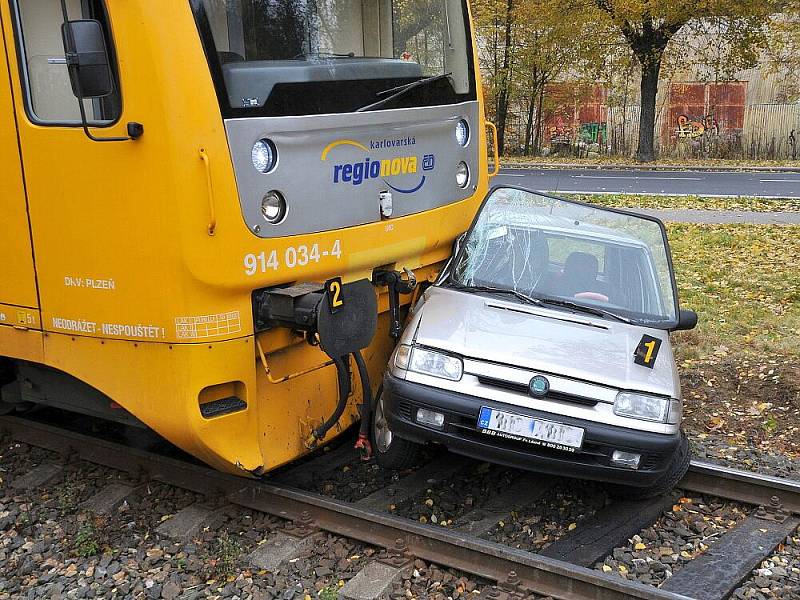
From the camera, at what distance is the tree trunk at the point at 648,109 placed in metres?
26.8

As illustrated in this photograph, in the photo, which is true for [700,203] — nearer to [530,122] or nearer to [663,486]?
[663,486]

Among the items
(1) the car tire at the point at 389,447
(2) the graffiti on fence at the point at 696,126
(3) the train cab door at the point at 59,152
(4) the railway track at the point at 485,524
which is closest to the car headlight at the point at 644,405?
(4) the railway track at the point at 485,524

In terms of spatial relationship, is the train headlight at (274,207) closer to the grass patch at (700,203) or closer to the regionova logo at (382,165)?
the regionova logo at (382,165)

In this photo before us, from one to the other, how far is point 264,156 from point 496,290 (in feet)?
5.88

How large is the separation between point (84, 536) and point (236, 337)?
1314mm

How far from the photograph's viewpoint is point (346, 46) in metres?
5.15

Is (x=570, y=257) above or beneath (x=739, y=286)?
above

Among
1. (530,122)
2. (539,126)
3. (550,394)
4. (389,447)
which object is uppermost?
(530,122)

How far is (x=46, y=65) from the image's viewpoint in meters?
4.50

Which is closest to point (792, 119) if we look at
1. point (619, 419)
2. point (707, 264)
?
point (707, 264)

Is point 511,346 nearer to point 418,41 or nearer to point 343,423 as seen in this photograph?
point 343,423

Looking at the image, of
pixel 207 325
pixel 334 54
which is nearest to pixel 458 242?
pixel 334 54

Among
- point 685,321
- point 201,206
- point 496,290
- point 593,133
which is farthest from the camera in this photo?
point 593,133

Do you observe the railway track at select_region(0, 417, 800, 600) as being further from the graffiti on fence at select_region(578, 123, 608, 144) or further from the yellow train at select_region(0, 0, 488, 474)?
the graffiti on fence at select_region(578, 123, 608, 144)
